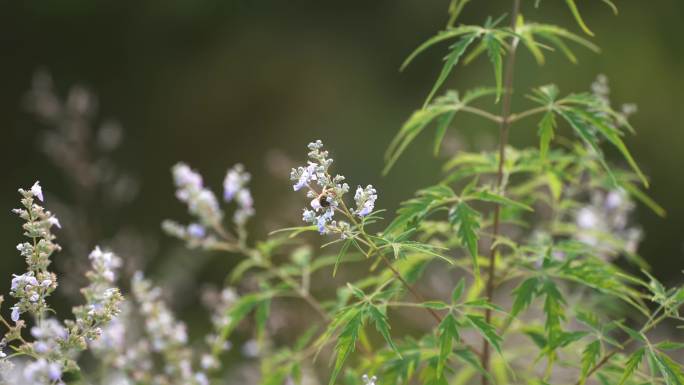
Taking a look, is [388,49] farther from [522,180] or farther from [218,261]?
[218,261]

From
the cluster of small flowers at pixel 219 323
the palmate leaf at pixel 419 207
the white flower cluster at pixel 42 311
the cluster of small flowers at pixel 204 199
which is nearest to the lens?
the white flower cluster at pixel 42 311

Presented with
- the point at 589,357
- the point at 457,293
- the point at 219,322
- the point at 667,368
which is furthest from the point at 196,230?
the point at 667,368

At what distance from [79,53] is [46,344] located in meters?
6.23

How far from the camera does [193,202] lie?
7.98ft

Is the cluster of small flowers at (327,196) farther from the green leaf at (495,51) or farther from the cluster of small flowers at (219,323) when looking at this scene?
the cluster of small flowers at (219,323)

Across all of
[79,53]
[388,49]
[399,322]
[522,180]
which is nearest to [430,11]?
[388,49]

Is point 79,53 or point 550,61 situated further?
point 79,53

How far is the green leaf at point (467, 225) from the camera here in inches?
65.9

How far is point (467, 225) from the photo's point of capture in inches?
67.5

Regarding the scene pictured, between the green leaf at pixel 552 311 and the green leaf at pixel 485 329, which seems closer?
the green leaf at pixel 485 329

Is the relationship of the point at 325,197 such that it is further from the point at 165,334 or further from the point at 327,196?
the point at 165,334

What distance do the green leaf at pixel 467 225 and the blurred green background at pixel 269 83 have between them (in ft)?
13.9

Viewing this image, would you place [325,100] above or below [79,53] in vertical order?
below

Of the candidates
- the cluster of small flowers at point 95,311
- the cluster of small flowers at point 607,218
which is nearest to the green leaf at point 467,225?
the cluster of small flowers at point 95,311
